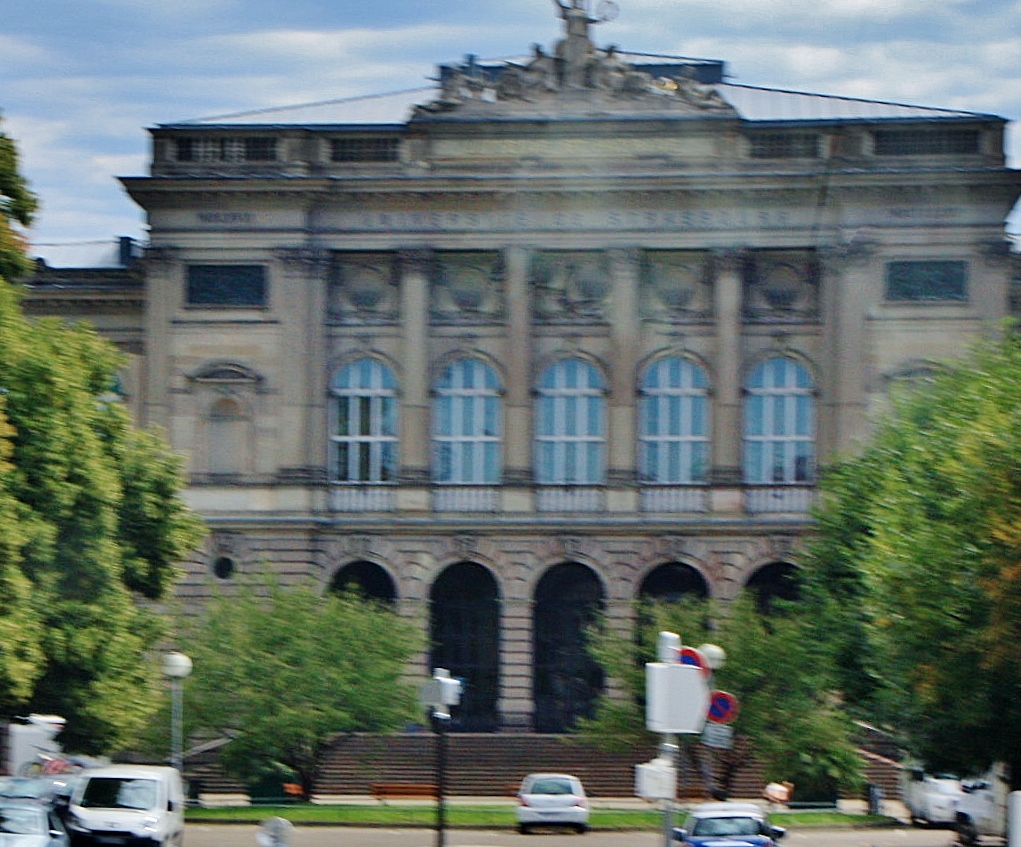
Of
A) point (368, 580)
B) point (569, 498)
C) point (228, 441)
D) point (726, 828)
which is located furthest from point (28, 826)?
point (569, 498)

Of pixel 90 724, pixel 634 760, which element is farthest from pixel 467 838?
pixel 634 760

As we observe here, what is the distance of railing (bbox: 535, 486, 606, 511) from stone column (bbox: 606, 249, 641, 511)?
393 mm

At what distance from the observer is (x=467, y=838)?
169 feet

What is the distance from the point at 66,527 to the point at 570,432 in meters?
31.7

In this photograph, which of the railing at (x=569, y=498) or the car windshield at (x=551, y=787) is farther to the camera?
the railing at (x=569, y=498)

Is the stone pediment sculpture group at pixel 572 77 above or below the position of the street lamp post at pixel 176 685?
above

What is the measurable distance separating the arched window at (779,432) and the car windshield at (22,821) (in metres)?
41.7

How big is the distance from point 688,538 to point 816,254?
9.99m

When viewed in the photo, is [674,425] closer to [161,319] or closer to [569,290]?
[569,290]

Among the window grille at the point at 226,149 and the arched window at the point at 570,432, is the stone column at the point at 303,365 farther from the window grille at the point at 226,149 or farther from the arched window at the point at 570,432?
the arched window at the point at 570,432

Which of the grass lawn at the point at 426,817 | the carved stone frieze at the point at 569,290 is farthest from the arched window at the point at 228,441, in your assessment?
the grass lawn at the point at 426,817

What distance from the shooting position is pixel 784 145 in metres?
74.0

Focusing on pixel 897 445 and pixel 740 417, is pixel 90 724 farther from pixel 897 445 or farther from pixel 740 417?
pixel 740 417

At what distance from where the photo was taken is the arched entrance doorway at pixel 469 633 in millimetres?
75000
